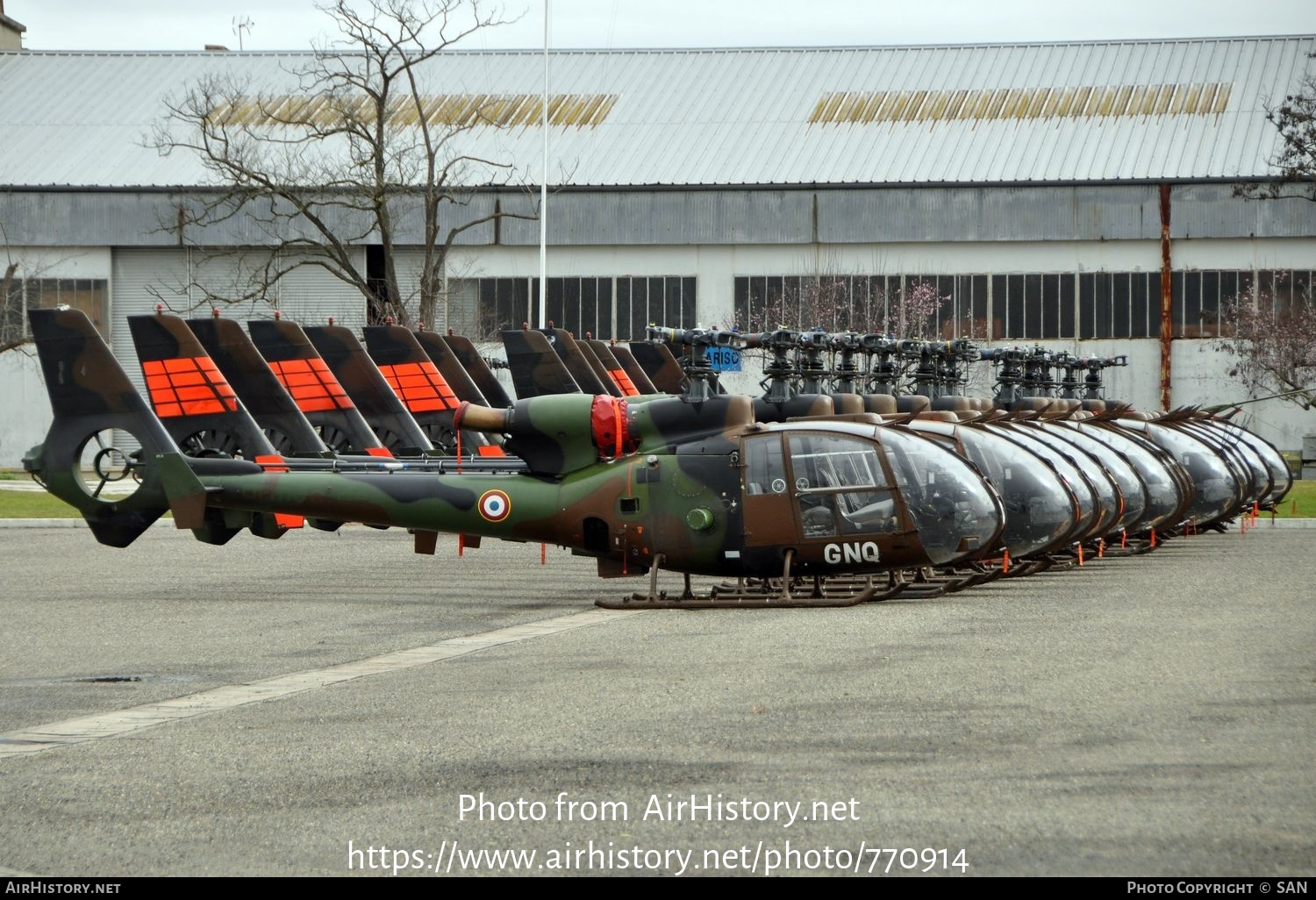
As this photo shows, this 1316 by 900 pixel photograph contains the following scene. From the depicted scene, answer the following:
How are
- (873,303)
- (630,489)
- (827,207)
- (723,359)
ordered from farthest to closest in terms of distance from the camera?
1. (827,207)
2. (873,303)
3. (723,359)
4. (630,489)

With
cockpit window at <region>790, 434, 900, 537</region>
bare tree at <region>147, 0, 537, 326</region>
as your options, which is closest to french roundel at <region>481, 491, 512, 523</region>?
cockpit window at <region>790, 434, 900, 537</region>

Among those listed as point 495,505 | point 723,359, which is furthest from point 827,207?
point 495,505

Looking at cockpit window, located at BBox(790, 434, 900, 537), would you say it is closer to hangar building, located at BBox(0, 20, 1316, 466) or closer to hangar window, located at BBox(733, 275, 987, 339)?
hangar window, located at BBox(733, 275, 987, 339)

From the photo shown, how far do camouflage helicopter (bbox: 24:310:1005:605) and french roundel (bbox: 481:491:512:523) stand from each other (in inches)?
0.5

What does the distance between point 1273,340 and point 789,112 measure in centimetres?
1714

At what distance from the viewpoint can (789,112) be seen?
5750cm

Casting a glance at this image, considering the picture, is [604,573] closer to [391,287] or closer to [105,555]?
[105,555]

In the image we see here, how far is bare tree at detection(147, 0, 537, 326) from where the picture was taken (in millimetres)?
45500

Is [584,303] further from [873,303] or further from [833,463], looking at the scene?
[833,463]

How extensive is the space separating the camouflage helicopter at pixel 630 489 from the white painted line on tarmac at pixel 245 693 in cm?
172

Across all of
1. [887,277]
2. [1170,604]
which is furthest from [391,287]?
[1170,604]

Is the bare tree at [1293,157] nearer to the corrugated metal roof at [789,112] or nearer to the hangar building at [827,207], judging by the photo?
the hangar building at [827,207]

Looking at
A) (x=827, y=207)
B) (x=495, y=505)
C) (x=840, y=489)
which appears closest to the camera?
(x=840, y=489)

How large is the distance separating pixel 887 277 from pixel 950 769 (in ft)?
151
